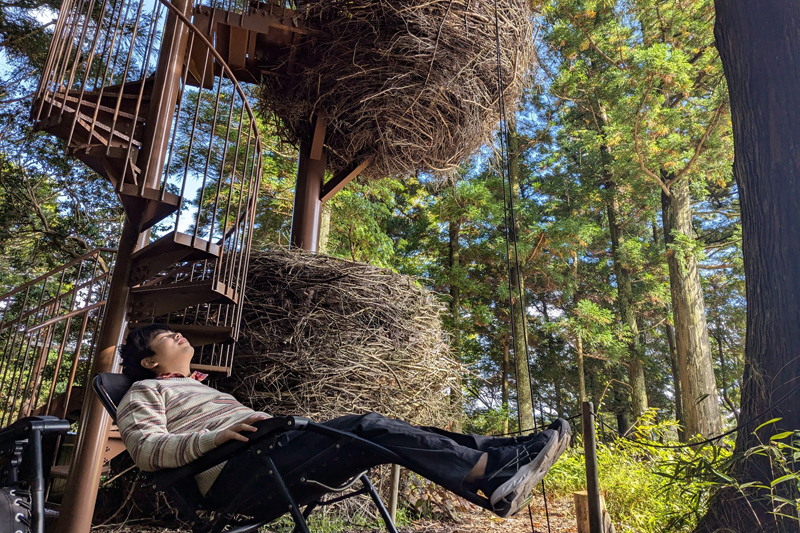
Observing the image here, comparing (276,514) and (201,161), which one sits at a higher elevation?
(201,161)

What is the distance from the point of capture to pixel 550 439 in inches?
58.3

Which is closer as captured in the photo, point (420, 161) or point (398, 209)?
point (420, 161)

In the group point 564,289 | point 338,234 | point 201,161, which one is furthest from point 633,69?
point 201,161

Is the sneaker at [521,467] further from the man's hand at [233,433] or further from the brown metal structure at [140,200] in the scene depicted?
the brown metal structure at [140,200]

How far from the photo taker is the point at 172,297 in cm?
316

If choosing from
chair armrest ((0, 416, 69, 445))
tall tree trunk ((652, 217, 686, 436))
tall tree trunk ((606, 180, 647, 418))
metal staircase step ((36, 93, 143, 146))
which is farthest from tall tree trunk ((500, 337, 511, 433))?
chair armrest ((0, 416, 69, 445))

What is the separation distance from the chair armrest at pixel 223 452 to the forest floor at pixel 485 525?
247 centimetres

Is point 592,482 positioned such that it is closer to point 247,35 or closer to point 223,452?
→ point 223,452

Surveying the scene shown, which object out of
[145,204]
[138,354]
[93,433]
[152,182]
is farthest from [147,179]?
[138,354]

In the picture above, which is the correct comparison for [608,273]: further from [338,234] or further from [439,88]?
[439,88]

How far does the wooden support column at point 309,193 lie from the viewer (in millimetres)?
5238

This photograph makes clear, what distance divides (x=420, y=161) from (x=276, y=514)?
438 centimetres

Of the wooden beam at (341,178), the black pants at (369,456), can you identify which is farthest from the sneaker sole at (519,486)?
the wooden beam at (341,178)

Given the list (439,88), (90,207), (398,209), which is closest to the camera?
(439,88)
